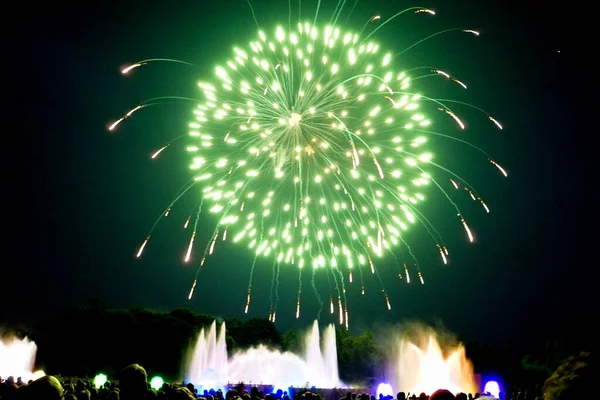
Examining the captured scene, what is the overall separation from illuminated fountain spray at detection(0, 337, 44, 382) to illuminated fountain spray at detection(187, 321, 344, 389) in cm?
1837

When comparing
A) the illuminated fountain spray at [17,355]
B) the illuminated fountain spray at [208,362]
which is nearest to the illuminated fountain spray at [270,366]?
the illuminated fountain spray at [208,362]

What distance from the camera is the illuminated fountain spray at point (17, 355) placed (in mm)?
58594

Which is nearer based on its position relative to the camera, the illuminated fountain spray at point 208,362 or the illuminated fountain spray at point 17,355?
the illuminated fountain spray at point 208,362

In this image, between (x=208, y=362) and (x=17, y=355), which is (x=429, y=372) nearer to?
(x=208, y=362)

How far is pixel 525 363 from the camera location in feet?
241

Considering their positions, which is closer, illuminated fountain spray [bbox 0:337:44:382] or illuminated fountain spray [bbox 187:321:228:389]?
illuminated fountain spray [bbox 187:321:228:389]

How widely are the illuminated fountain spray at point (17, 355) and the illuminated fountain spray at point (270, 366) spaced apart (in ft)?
60.3

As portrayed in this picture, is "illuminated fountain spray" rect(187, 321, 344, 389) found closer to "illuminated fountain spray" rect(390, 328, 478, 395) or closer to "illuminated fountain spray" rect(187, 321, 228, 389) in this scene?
"illuminated fountain spray" rect(187, 321, 228, 389)

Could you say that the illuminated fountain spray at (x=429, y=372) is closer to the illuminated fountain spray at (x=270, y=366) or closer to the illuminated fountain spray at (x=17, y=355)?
the illuminated fountain spray at (x=270, y=366)

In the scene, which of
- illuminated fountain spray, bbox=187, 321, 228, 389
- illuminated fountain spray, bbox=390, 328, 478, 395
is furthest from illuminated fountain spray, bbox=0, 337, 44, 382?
illuminated fountain spray, bbox=390, 328, 478, 395

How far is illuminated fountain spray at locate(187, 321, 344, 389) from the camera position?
54062 millimetres

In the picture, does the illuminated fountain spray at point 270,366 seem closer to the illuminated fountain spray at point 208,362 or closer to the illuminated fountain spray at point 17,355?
the illuminated fountain spray at point 208,362

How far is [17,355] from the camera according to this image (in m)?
62.0

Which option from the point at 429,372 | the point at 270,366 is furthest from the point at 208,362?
the point at 429,372
